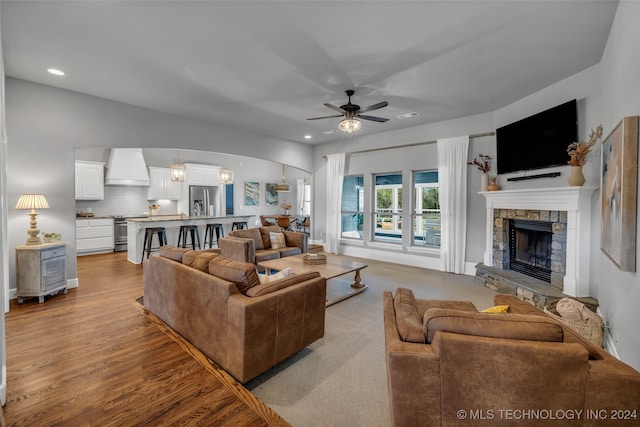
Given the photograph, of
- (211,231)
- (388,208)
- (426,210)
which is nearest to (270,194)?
(211,231)

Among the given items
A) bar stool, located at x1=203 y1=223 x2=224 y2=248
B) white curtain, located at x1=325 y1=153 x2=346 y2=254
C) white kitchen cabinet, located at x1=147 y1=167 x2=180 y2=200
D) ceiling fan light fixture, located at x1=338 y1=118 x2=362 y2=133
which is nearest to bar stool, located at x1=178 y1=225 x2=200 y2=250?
bar stool, located at x1=203 y1=223 x2=224 y2=248

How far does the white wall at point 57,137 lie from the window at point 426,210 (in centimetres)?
511

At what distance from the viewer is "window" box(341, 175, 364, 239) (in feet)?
24.5

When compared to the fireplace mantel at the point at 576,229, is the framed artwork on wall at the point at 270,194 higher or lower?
higher

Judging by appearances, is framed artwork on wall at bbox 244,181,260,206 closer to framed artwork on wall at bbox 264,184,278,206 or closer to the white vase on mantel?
framed artwork on wall at bbox 264,184,278,206

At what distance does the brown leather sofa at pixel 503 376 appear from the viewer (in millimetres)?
1211

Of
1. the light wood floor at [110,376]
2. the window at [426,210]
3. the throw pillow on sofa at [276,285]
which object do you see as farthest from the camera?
the window at [426,210]

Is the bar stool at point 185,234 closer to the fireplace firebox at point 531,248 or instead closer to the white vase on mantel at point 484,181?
the white vase on mantel at point 484,181

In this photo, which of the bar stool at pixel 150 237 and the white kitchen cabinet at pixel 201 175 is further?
the white kitchen cabinet at pixel 201 175

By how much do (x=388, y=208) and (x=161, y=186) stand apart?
661 cm

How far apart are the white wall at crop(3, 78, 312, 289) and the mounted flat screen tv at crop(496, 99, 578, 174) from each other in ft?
18.8

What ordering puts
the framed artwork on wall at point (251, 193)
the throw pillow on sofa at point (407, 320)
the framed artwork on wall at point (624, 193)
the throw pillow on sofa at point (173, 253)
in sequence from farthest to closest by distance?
the framed artwork on wall at point (251, 193)
the throw pillow on sofa at point (173, 253)
the framed artwork on wall at point (624, 193)
the throw pillow on sofa at point (407, 320)

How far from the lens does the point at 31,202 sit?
3658mm

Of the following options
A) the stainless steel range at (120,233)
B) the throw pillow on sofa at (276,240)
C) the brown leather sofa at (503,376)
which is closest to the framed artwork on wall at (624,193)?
the brown leather sofa at (503,376)
